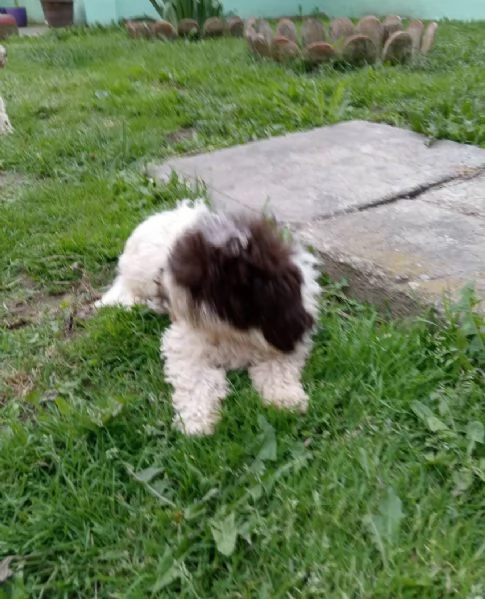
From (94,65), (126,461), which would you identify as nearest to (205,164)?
(126,461)

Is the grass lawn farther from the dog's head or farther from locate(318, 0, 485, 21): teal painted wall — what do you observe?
locate(318, 0, 485, 21): teal painted wall

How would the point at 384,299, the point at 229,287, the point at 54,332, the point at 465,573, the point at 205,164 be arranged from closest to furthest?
1. the point at 465,573
2. the point at 229,287
3. the point at 384,299
4. the point at 54,332
5. the point at 205,164

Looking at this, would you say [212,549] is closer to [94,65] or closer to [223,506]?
[223,506]

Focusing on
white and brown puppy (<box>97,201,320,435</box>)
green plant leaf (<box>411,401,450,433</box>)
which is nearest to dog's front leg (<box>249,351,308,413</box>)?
white and brown puppy (<box>97,201,320,435</box>)

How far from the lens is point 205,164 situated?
4.37 metres

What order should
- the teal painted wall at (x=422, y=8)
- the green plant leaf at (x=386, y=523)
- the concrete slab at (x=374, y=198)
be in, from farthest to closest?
the teal painted wall at (x=422, y=8)
the concrete slab at (x=374, y=198)
the green plant leaf at (x=386, y=523)

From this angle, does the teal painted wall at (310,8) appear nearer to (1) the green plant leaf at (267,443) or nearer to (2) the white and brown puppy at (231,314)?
(2) the white and brown puppy at (231,314)

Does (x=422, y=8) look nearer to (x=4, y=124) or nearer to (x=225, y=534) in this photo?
(x=4, y=124)

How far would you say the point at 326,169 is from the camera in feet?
13.3

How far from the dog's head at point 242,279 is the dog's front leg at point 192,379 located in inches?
5.4

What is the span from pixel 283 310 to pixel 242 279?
187 mm

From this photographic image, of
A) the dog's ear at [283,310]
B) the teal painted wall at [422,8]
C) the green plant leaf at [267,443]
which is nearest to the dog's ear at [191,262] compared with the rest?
Result: the dog's ear at [283,310]

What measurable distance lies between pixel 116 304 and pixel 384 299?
1.14 m

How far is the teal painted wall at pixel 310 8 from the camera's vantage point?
10055 mm
